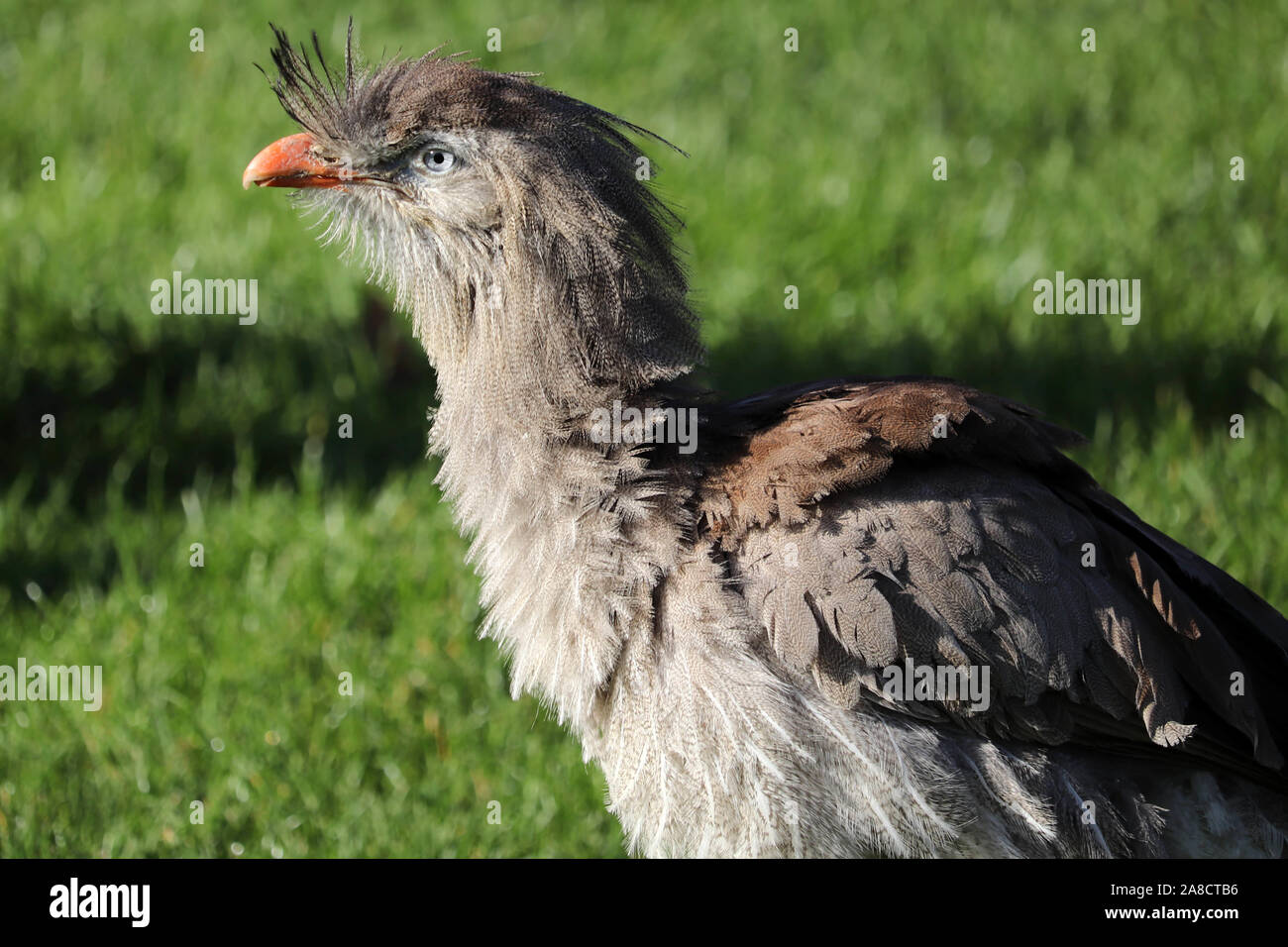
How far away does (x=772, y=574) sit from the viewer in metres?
2.91

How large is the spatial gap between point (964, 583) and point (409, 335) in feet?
11.1

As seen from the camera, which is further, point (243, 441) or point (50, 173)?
point (50, 173)

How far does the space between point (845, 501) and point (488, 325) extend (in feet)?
2.81

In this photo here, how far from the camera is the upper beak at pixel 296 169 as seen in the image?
325 cm

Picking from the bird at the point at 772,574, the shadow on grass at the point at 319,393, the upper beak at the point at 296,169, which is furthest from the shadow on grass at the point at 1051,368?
A: the upper beak at the point at 296,169

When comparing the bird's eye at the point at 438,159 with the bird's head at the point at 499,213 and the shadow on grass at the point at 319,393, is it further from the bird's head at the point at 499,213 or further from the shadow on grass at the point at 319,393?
the shadow on grass at the point at 319,393

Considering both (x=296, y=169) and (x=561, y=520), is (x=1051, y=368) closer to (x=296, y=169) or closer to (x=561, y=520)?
(x=561, y=520)

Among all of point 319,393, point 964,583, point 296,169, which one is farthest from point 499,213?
point 319,393

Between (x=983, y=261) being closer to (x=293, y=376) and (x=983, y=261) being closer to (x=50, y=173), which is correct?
(x=293, y=376)

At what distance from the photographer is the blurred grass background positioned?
401 centimetres

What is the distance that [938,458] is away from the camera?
3049 mm

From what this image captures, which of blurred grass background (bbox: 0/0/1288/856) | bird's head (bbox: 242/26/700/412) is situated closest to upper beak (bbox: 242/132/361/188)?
bird's head (bbox: 242/26/700/412)

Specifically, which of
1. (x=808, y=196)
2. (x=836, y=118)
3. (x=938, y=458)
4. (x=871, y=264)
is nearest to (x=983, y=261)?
(x=871, y=264)

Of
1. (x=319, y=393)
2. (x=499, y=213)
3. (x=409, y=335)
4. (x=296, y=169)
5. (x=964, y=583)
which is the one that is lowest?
(x=964, y=583)
